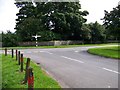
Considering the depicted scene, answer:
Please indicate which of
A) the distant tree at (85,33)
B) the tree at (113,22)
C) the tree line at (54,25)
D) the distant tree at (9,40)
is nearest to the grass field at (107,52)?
the tree at (113,22)

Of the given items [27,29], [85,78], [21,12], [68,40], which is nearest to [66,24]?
[68,40]

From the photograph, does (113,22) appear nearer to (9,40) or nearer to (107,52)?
(107,52)

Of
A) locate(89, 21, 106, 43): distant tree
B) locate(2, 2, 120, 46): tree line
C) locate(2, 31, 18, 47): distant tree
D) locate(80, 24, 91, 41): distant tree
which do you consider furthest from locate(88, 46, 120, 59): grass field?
locate(89, 21, 106, 43): distant tree

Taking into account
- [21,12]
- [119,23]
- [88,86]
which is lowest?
[88,86]

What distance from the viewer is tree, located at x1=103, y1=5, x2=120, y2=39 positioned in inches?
1431

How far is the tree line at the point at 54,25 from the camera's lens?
200 feet

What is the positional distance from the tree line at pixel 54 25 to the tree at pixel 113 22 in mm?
19655

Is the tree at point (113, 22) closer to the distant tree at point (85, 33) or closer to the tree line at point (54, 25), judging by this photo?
the tree line at point (54, 25)

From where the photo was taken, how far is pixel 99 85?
1094 centimetres

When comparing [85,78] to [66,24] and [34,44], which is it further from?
[66,24]

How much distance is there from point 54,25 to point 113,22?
31373mm

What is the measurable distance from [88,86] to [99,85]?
449 millimetres

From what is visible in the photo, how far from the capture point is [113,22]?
37.0m

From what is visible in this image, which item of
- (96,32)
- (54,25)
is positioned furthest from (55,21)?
(96,32)
